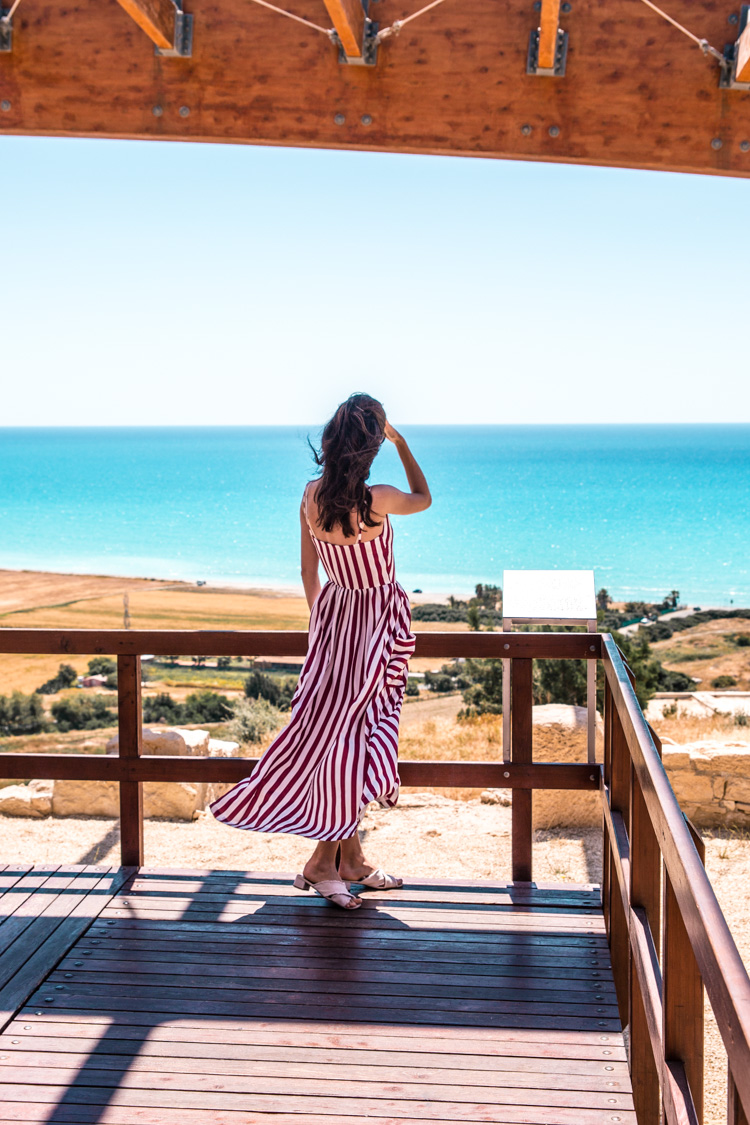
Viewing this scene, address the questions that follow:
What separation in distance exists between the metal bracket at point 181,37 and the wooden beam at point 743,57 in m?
1.82

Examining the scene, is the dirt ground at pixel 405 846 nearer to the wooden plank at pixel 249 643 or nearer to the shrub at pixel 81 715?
the wooden plank at pixel 249 643

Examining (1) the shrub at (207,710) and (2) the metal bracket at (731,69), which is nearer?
(2) the metal bracket at (731,69)

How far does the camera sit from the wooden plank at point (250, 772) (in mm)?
3227

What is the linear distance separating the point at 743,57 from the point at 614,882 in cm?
257

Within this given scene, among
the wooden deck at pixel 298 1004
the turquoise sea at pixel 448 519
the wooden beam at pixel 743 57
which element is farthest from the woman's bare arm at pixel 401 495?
the turquoise sea at pixel 448 519

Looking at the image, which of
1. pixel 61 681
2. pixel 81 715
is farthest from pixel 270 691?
pixel 61 681

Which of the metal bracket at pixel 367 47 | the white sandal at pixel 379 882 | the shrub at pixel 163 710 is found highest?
the metal bracket at pixel 367 47

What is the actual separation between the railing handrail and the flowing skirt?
1033 mm

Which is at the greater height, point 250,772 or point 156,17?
point 156,17

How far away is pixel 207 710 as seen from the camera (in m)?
12.0

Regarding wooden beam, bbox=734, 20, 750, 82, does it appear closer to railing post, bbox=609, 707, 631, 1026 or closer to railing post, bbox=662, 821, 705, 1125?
railing post, bbox=609, 707, 631, 1026

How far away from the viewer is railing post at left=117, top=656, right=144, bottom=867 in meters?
3.29

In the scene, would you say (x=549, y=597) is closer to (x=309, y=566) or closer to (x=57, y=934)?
(x=309, y=566)

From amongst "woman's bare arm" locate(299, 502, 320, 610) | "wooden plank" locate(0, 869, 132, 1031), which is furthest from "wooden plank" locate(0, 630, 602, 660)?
"wooden plank" locate(0, 869, 132, 1031)
